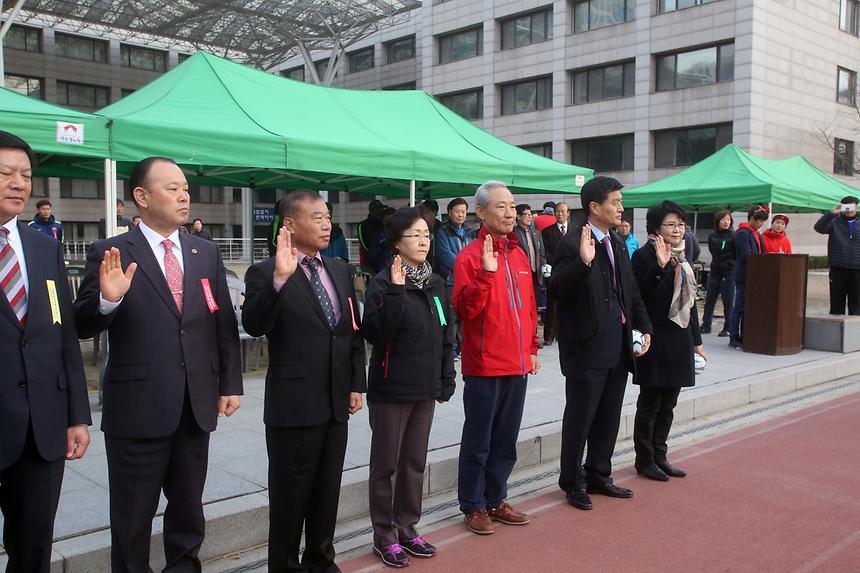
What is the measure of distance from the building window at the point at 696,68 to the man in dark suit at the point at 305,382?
29.8m

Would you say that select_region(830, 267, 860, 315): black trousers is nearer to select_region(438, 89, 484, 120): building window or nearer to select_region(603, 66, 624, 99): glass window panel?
select_region(603, 66, 624, 99): glass window panel

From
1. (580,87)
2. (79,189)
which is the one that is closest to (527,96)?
(580,87)

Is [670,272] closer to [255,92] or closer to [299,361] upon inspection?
[299,361]

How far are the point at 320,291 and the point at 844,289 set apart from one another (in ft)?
36.1

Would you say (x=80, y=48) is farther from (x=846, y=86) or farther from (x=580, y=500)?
(x=580, y=500)

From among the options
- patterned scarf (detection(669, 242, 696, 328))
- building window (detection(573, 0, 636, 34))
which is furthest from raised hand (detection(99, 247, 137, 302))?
building window (detection(573, 0, 636, 34))

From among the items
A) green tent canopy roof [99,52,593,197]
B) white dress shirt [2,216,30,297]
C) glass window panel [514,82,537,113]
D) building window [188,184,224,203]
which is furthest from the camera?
building window [188,184,224,203]

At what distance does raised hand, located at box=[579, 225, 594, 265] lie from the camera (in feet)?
14.5

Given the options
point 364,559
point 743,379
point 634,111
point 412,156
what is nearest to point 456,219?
point 412,156

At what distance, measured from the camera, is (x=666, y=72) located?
32.0m

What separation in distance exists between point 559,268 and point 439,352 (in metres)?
1.10

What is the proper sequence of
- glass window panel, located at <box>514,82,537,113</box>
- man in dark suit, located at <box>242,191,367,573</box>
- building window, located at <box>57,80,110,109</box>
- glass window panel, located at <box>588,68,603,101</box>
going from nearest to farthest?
man in dark suit, located at <box>242,191,367,573</box> < glass window panel, located at <box>588,68,603,101</box> < glass window panel, located at <box>514,82,537,113</box> < building window, located at <box>57,80,110,109</box>

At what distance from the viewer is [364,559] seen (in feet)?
13.1

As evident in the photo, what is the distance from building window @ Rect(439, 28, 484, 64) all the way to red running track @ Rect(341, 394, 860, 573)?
35473 millimetres
